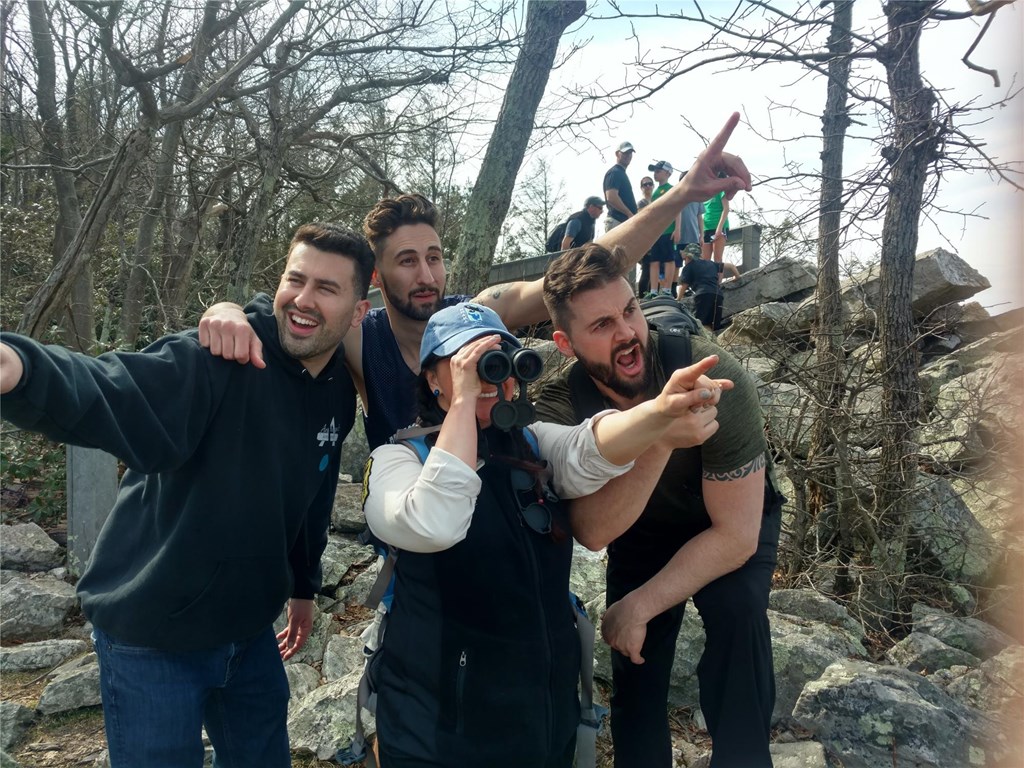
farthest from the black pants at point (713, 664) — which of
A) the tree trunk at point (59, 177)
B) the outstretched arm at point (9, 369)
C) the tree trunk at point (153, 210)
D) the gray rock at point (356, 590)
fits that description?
the tree trunk at point (59, 177)

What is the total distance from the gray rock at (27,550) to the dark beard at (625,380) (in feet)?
17.0

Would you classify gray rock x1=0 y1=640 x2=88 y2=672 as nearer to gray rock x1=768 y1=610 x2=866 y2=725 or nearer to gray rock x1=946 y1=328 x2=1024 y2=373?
gray rock x1=768 y1=610 x2=866 y2=725

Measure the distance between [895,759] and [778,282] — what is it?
8.42 meters

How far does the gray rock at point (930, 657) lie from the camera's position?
4320 millimetres

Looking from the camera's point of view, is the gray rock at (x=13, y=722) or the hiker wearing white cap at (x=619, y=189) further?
the hiker wearing white cap at (x=619, y=189)

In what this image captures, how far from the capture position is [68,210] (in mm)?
8445

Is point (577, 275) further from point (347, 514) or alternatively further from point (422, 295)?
point (347, 514)

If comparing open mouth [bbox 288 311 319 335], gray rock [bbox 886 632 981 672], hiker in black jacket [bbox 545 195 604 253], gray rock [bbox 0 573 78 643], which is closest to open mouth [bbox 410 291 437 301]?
open mouth [bbox 288 311 319 335]

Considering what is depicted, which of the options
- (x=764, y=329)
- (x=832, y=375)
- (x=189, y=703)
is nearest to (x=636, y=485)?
(x=189, y=703)

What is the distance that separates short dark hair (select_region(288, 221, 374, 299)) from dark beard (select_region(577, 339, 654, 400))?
85 centimetres

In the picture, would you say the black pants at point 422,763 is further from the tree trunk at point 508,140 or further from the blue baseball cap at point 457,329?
the tree trunk at point 508,140

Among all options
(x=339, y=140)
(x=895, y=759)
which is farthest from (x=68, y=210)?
(x=895, y=759)

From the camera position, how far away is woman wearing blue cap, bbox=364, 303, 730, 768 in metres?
1.92

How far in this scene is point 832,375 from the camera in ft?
17.5
